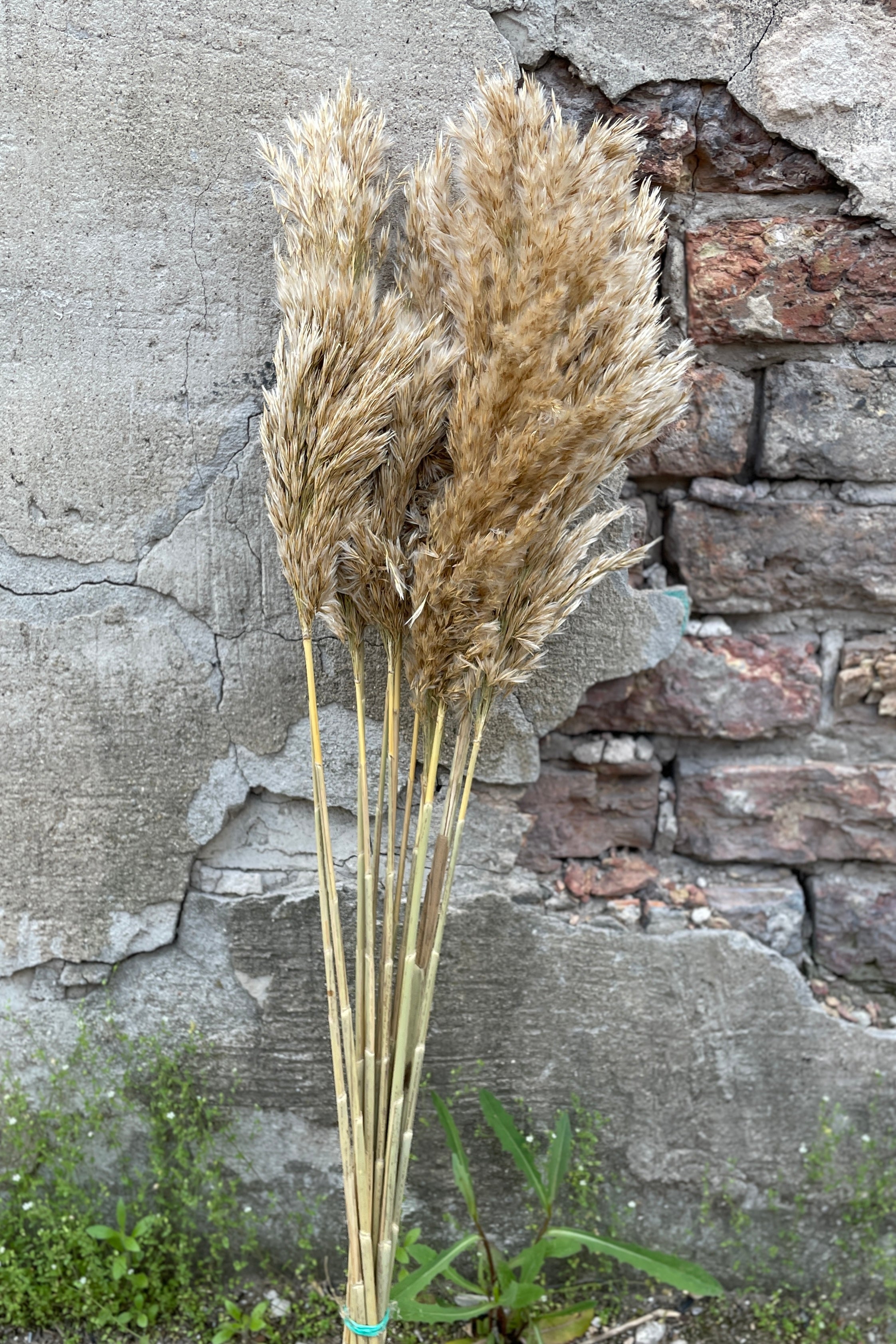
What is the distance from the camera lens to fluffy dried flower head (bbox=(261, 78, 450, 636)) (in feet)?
4.02

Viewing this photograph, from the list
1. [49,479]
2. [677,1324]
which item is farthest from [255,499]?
[677,1324]

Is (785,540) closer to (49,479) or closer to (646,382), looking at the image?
(646,382)

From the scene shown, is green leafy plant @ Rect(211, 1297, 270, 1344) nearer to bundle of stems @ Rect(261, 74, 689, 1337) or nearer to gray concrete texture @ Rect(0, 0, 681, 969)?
bundle of stems @ Rect(261, 74, 689, 1337)

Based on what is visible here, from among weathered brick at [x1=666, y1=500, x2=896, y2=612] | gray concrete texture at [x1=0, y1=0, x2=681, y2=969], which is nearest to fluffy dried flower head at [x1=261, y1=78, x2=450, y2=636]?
gray concrete texture at [x1=0, y1=0, x2=681, y2=969]

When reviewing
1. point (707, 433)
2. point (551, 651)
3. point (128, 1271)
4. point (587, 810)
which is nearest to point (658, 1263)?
point (587, 810)

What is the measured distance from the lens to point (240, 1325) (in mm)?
1651

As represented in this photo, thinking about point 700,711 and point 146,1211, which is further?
point 146,1211

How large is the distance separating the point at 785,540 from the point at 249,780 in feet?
3.38

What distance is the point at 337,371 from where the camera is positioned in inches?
48.2

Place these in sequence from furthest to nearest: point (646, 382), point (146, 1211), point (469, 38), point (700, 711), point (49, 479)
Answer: point (146, 1211) → point (700, 711) → point (49, 479) → point (469, 38) → point (646, 382)

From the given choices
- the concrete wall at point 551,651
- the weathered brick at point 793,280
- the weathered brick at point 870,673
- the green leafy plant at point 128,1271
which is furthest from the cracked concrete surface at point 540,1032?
the weathered brick at point 793,280

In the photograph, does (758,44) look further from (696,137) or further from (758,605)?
(758,605)

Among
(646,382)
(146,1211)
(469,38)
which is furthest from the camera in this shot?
(146,1211)

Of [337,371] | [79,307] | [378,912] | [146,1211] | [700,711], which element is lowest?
[146,1211]
